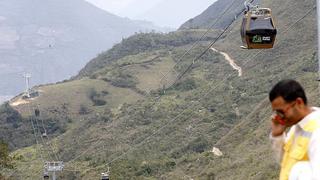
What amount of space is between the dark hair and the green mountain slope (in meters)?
19.2

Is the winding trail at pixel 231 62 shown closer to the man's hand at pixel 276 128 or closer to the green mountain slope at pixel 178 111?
the green mountain slope at pixel 178 111

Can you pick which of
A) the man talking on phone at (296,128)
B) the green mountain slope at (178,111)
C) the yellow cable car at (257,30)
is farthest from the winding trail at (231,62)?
the man talking on phone at (296,128)

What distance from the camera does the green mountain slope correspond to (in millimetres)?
38500

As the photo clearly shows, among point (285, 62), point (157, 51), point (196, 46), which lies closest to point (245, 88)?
point (285, 62)

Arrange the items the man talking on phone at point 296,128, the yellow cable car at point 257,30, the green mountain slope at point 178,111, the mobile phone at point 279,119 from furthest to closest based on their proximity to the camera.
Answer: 1. the green mountain slope at point 178,111
2. the yellow cable car at point 257,30
3. the mobile phone at point 279,119
4. the man talking on phone at point 296,128

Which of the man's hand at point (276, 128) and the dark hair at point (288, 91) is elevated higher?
the dark hair at point (288, 91)

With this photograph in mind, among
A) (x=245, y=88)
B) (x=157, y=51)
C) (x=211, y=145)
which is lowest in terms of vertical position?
(x=211, y=145)

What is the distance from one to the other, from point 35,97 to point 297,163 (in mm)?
75458

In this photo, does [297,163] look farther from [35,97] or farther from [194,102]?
[35,97]

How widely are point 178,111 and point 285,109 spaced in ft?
180

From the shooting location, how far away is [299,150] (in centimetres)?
281

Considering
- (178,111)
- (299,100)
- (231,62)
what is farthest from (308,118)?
(231,62)

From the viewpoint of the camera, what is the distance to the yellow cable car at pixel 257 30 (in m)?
11.5

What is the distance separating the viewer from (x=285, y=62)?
55.2 m
